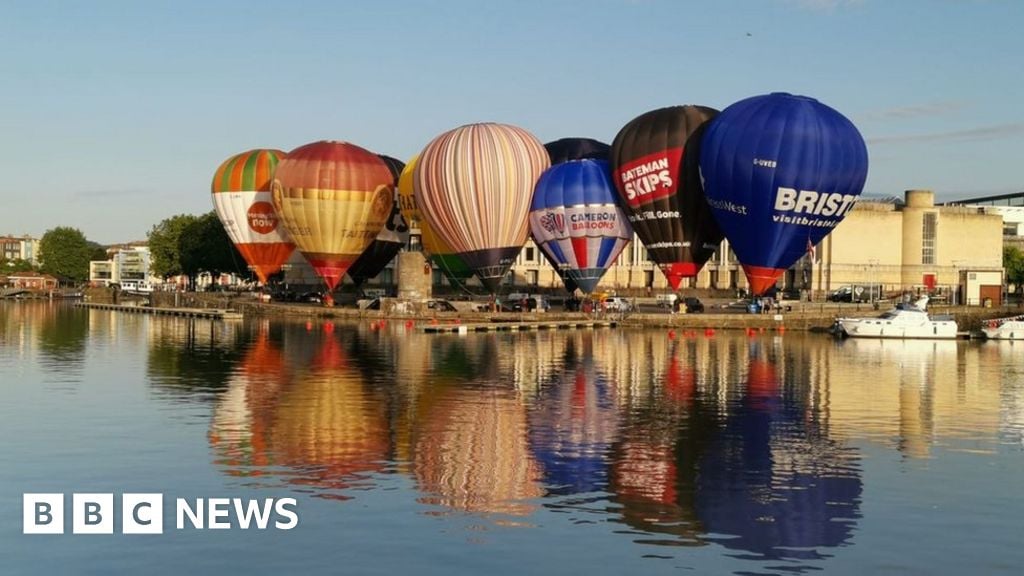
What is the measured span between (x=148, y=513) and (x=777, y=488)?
41.5ft

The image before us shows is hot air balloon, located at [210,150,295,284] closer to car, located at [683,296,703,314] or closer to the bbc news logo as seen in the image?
car, located at [683,296,703,314]

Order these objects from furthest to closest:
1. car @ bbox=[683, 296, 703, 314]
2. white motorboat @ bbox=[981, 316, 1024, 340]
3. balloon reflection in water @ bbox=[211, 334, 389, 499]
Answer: car @ bbox=[683, 296, 703, 314], white motorboat @ bbox=[981, 316, 1024, 340], balloon reflection in water @ bbox=[211, 334, 389, 499]

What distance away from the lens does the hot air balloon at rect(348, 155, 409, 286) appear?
95.2 metres

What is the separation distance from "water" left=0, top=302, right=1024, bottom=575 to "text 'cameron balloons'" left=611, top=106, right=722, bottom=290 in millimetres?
22383

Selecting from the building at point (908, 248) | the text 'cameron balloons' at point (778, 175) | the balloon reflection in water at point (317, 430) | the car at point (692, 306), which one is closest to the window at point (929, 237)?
the building at point (908, 248)

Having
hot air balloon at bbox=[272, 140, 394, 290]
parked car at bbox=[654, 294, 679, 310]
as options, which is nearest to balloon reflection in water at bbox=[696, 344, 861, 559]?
parked car at bbox=[654, 294, 679, 310]

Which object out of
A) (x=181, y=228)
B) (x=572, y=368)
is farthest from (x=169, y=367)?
(x=181, y=228)

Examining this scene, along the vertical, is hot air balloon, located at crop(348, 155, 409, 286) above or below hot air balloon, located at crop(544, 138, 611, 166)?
below

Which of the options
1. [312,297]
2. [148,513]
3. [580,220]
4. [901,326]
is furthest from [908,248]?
[148,513]

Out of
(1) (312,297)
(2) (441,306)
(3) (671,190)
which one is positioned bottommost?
(2) (441,306)

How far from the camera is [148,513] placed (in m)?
21.5

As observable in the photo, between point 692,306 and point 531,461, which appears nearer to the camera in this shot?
point 531,461

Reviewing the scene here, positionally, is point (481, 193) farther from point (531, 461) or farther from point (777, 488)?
point (777, 488)

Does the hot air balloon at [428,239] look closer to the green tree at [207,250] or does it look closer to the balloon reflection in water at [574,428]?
the balloon reflection in water at [574,428]
